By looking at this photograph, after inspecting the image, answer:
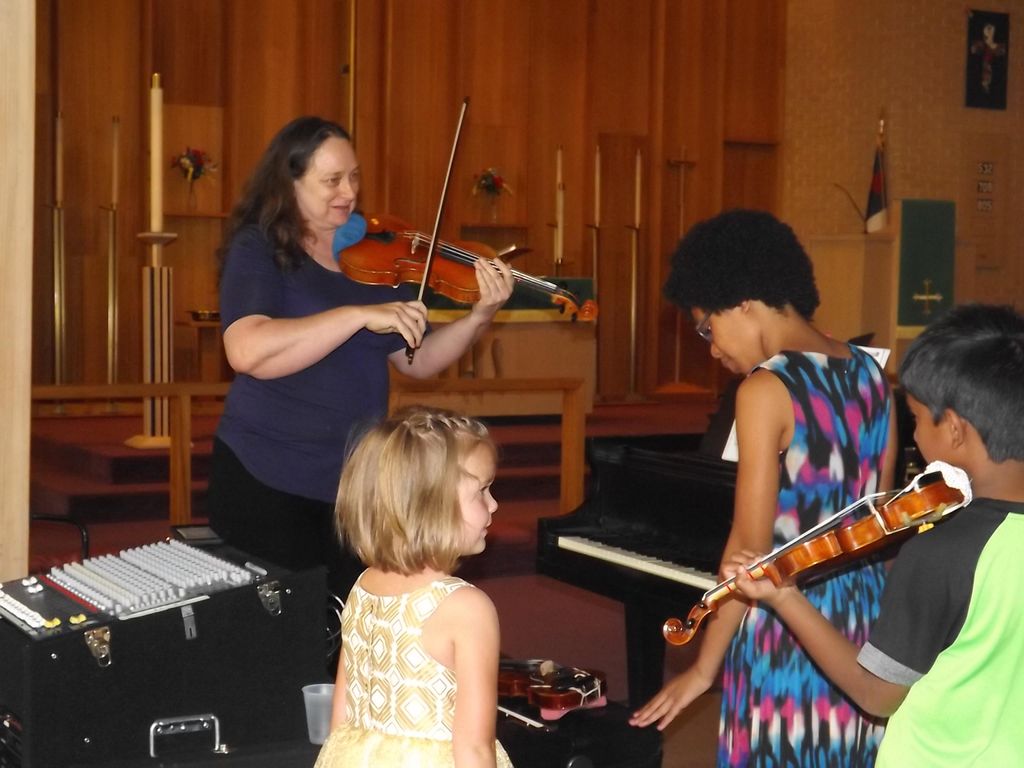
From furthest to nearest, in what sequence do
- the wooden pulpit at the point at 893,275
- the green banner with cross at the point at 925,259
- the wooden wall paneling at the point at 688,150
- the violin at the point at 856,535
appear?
the wooden wall paneling at the point at 688,150 → the green banner with cross at the point at 925,259 → the wooden pulpit at the point at 893,275 → the violin at the point at 856,535

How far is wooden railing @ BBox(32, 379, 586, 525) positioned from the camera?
19.1 feet

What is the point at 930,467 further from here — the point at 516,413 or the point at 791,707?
the point at 516,413

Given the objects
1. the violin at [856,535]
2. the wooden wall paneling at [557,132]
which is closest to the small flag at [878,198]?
the wooden wall paneling at [557,132]

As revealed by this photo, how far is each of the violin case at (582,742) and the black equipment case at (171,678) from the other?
41cm

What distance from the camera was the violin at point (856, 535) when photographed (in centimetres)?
Result: 169

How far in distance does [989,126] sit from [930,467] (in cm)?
1178

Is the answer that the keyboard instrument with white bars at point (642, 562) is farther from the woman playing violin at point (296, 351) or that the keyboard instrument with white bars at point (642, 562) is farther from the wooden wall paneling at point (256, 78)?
the wooden wall paneling at point (256, 78)

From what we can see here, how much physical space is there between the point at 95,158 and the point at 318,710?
8351 mm

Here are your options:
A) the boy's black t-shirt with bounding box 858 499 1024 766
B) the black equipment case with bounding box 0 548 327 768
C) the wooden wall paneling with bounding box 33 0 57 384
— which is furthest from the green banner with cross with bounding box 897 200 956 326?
the boy's black t-shirt with bounding box 858 499 1024 766

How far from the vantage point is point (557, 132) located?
1161 cm

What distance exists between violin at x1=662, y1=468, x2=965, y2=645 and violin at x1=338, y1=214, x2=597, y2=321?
142 cm

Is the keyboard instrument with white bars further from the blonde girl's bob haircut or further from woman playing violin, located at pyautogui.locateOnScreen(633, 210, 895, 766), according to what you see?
the blonde girl's bob haircut

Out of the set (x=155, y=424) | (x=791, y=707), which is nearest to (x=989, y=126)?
(x=155, y=424)

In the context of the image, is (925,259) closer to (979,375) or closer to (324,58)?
(324,58)
